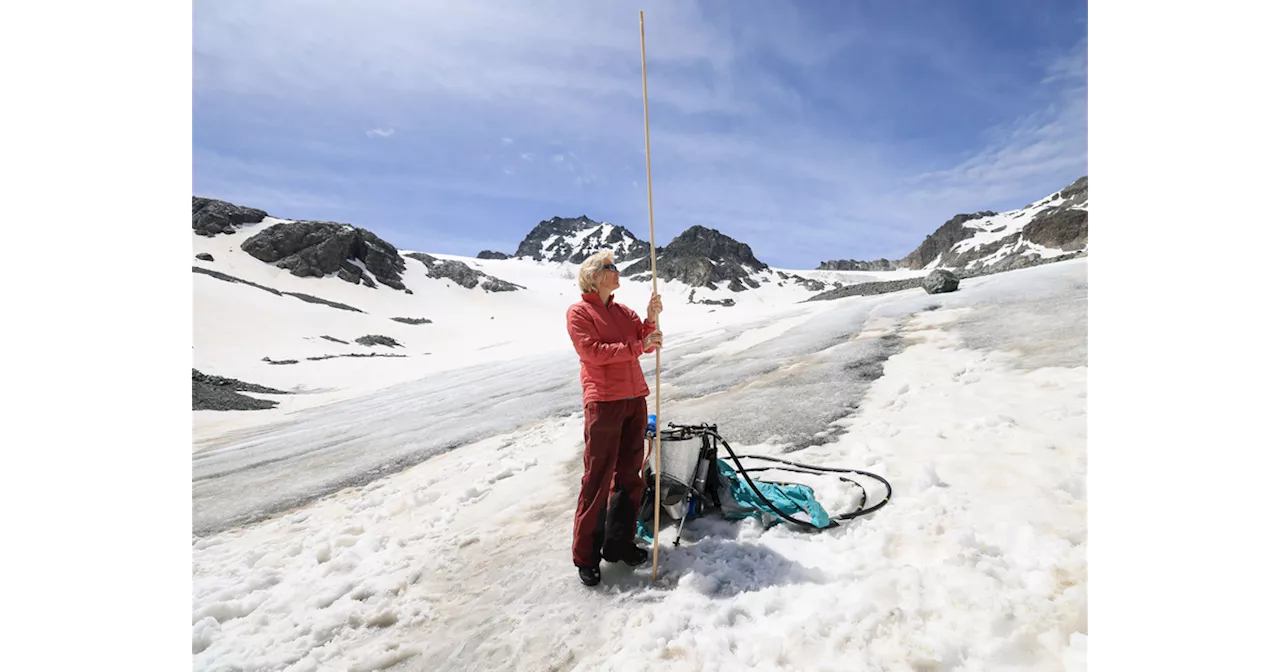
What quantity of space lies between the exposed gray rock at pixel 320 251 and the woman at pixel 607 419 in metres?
64.4

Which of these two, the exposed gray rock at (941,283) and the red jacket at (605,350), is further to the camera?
the exposed gray rock at (941,283)

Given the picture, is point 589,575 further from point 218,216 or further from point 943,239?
point 943,239

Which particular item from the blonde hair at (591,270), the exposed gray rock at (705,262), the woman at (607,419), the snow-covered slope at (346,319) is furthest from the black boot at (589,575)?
the exposed gray rock at (705,262)

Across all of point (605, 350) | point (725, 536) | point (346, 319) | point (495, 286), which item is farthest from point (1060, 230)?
point (605, 350)

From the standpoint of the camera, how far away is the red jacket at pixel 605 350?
9.75 feet

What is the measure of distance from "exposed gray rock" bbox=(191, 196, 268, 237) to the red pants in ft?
251

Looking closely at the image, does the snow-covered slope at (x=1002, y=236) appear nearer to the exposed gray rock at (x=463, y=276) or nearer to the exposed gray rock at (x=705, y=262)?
the exposed gray rock at (x=705, y=262)

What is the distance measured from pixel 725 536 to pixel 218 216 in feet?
269

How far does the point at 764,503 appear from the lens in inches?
141

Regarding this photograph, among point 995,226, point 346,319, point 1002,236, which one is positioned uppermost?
point 995,226

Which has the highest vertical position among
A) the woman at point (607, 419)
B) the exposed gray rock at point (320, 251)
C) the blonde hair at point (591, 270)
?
the exposed gray rock at point (320, 251)

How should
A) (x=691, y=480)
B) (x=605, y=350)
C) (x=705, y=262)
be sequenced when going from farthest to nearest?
(x=705, y=262) < (x=691, y=480) < (x=605, y=350)

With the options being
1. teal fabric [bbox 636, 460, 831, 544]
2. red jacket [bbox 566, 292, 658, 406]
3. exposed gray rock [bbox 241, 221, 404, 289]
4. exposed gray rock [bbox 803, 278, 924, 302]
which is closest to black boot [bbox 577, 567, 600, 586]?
teal fabric [bbox 636, 460, 831, 544]

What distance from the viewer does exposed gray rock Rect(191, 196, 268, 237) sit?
199ft
